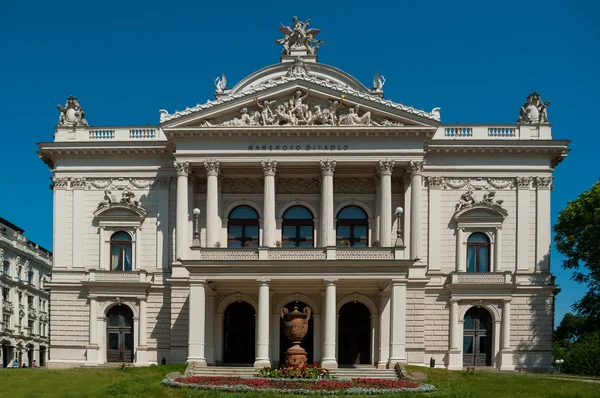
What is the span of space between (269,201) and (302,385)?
14.1 m

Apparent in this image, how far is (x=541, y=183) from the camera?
158 feet

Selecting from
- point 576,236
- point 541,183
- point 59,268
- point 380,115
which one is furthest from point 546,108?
point 59,268

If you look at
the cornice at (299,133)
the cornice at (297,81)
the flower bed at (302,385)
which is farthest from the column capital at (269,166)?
the flower bed at (302,385)

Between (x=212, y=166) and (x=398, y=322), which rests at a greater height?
(x=212, y=166)

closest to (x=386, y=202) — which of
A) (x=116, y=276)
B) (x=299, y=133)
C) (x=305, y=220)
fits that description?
(x=305, y=220)

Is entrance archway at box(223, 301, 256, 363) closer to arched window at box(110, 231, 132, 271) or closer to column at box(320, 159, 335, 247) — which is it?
column at box(320, 159, 335, 247)

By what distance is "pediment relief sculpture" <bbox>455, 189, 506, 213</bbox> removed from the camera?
48000 mm

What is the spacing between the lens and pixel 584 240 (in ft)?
157

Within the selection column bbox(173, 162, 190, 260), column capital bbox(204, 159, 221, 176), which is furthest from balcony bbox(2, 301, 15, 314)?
column capital bbox(204, 159, 221, 176)

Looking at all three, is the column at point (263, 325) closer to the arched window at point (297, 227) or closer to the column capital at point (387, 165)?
the arched window at point (297, 227)

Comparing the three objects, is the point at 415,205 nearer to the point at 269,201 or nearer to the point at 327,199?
the point at 327,199

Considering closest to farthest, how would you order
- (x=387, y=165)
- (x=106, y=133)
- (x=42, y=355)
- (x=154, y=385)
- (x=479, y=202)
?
1. (x=154, y=385)
2. (x=387, y=165)
3. (x=479, y=202)
4. (x=106, y=133)
5. (x=42, y=355)

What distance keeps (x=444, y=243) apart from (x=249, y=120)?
45.3ft

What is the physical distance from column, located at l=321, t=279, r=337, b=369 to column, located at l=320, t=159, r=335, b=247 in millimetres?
3454
